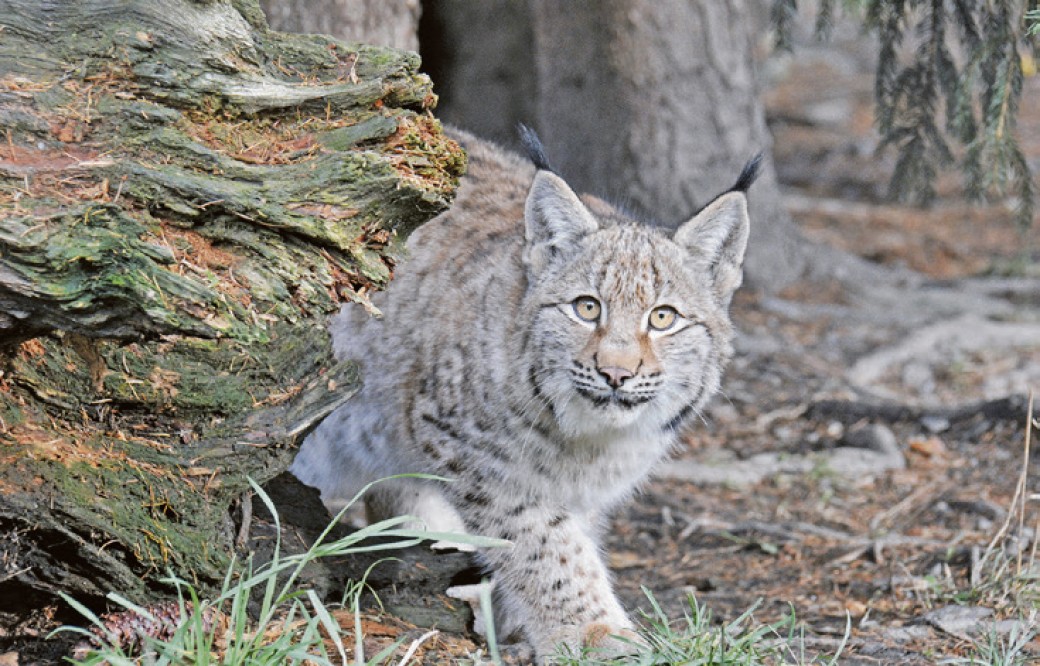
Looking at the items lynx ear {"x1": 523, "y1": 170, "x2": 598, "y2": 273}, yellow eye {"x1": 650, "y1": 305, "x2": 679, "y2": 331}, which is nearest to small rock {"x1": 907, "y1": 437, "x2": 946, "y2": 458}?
yellow eye {"x1": 650, "y1": 305, "x2": 679, "y2": 331}

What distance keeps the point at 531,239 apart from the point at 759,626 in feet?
5.28

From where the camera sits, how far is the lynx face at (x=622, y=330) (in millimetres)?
3839

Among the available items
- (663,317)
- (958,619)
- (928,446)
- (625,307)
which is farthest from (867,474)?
(625,307)

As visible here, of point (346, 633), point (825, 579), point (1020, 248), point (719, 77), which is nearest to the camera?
point (346, 633)

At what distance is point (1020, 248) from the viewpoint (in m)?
9.74

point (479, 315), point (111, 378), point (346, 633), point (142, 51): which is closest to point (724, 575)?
point (479, 315)

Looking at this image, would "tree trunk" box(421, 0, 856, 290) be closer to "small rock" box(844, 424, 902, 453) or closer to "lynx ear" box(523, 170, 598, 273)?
"small rock" box(844, 424, 902, 453)

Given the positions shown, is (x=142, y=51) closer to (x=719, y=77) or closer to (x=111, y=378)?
(x=111, y=378)

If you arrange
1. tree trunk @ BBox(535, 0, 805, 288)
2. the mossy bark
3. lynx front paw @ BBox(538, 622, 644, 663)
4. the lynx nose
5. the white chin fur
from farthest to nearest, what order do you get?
tree trunk @ BBox(535, 0, 805, 288) < the white chin fur < the lynx nose < lynx front paw @ BBox(538, 622, 644, 663) < the mossy bark

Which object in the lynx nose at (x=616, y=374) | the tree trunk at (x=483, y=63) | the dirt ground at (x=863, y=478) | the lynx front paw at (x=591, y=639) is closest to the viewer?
the lynx front paw at (x=591, y=639)

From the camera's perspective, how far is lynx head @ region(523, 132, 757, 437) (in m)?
3.86

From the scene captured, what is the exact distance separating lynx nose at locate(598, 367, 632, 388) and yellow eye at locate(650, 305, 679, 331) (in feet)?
1.00

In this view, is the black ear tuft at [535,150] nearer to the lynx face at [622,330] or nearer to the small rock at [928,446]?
the lynx face at [622,330]

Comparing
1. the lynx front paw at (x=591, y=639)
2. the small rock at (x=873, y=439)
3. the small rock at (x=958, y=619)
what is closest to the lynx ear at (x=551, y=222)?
the lynx front paw at (x=591, y=639)
